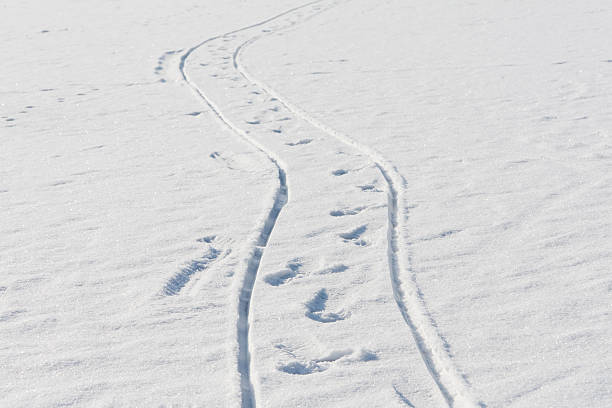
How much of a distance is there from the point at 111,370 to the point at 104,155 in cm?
297

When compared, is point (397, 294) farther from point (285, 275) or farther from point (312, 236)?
point (312, 236)

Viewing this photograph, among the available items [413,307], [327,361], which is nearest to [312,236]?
[413,307]

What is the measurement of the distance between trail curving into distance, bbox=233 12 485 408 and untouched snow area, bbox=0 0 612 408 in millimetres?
14

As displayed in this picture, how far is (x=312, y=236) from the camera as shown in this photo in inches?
147

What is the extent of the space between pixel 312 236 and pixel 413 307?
88 centimetres

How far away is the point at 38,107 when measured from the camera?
22.6 ft

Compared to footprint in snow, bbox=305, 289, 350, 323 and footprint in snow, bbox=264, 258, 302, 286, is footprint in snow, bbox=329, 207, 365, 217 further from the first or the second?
footprint in snow, bbox=305, 289, 350, 323

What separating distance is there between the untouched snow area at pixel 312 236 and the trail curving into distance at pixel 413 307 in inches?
0.5

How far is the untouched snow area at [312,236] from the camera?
257cm

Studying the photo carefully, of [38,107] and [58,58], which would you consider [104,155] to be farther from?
[58,58]

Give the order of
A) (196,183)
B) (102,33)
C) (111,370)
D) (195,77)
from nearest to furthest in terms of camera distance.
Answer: (111,370), (196,183), (195,77), (102,33)

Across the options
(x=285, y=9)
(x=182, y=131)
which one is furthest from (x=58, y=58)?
(x=285, y=9)

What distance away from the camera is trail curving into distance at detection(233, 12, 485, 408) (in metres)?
2.48

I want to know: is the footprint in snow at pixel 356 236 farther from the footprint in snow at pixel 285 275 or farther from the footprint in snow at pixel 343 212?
the footprint in snow at pixel 285 275
